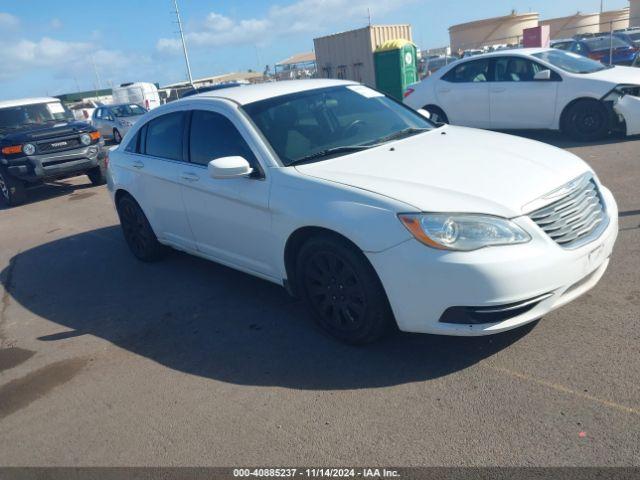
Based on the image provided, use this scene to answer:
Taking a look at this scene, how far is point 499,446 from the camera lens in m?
2.68

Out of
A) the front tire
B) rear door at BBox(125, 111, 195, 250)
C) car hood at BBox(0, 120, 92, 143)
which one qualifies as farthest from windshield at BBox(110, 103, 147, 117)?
the front tire

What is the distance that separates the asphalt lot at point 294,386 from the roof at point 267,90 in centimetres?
161

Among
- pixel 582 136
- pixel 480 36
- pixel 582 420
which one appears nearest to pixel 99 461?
pixel 582 420

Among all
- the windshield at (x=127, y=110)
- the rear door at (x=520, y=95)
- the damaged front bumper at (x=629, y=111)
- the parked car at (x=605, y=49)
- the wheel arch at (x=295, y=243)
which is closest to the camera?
the wheel arch at (x=295, y=243)

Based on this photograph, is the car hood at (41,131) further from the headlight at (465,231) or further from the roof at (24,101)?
the headlight at (465,231)

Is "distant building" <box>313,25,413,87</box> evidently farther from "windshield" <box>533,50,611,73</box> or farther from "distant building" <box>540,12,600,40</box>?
"distant building" <box>540,12,600,40</box>

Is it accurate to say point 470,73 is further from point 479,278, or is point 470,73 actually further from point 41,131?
point 479,278

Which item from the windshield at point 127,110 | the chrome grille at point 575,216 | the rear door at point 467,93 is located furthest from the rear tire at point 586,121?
the windshield at point 127,110

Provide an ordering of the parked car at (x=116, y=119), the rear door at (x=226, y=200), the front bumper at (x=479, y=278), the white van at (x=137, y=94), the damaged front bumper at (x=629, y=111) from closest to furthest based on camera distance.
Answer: the front bumper at (x=479, y=278), the rear door at (x=226, y=200), the damaged front bumper at (x=629, y=111), the parked car at (x=116, y=119), the white van at (x=137, y=94)

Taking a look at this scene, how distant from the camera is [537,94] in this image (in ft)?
31.3

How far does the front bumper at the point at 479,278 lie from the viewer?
3.01 meters

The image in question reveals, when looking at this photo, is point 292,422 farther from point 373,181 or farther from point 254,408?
point 373,181

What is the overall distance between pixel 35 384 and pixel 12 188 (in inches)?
315

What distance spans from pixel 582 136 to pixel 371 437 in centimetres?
798
